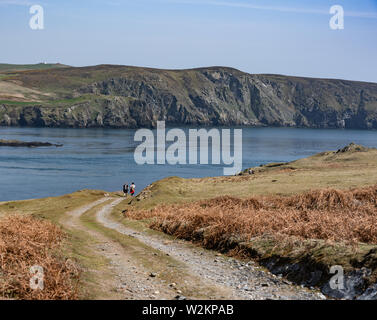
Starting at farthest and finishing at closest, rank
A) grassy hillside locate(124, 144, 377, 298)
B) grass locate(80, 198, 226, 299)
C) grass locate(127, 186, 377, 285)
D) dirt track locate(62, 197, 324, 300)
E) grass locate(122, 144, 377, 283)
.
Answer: grass locate(122, 144, 377, 283) < grass locate(127, 186, 377, 285) < grassy hillside locate(124, 144, 377, 298) < grass locate(80, 198, 226, 299) < dirt track locate(62, 197, 324, 300)

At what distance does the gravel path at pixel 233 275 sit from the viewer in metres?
13.9

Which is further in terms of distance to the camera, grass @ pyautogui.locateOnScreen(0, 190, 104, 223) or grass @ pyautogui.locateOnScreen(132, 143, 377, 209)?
grass @ pyautogui.locateOnScreen(0, 190, 104, 223)

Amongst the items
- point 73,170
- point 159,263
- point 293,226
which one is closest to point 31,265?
point 159,263

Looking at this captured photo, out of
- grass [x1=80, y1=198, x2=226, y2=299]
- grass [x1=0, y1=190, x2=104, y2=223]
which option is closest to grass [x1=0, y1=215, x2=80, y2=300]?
grass [x1=80, y1=198, x2=226, y2=299]

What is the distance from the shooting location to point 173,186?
47.1m

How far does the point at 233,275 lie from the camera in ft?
54.2

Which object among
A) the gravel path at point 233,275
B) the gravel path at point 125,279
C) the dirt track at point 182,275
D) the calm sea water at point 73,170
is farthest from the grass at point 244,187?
the calm sea water at point 73,170

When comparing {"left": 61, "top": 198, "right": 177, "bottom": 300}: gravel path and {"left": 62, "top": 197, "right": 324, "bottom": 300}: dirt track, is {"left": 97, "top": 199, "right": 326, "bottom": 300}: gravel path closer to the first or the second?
{"left": 62, "top": 197, "right": 324, "bottom": 300}: dirt track

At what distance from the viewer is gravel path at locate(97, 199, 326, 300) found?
1395 cm

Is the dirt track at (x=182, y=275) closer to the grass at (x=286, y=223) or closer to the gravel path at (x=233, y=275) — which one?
the gravel path at (x=233, y=275)

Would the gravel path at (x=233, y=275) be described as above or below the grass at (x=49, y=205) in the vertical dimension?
above

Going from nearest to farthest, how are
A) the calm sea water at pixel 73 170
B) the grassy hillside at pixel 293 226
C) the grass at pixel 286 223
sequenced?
1. the grassy hillside at pixel 293 226
2. the grass at pixel 286 223
3. the calm sea water at pixel 73 170

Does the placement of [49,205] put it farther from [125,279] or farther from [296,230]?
[125,279]
